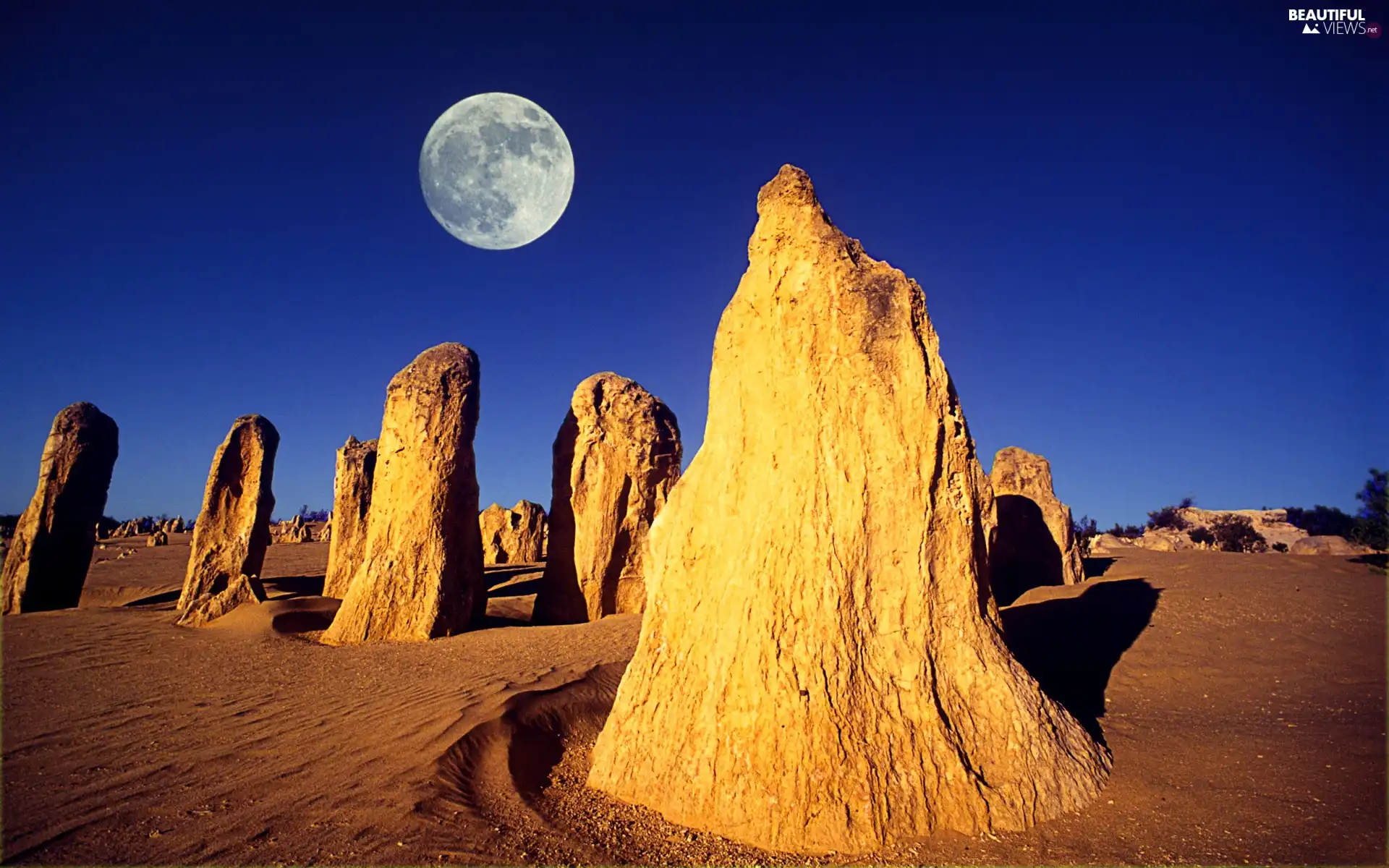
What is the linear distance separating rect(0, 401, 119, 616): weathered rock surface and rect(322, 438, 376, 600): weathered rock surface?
448cm

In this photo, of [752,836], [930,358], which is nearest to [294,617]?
[752,836]

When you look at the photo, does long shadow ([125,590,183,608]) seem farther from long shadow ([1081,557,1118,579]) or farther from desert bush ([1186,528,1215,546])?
desert bush ([1186,528,1215,546])

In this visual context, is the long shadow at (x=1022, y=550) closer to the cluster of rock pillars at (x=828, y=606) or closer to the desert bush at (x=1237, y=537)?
the cluster of rock pillars at (x=828, y=606)

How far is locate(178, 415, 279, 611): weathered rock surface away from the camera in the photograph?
12.3m

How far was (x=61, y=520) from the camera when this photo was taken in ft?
43.4

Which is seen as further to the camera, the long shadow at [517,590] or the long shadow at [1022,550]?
the long shadow at [517,590]

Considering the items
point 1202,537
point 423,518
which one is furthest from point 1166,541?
point 423,518

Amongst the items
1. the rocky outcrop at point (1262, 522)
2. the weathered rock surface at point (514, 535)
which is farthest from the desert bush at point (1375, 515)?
the weathered rock surface at point (514, 535)

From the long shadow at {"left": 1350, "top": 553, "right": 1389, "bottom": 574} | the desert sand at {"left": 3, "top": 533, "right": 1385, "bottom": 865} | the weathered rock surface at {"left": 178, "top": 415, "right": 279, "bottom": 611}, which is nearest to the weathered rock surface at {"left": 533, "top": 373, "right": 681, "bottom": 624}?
the desert sand at {"left": 3, "top": 533, "right": 1385, "bottom": 865}

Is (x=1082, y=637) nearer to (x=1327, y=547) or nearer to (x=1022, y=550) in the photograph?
(x=1022, y=550)

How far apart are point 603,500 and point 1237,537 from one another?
29009 millimetres

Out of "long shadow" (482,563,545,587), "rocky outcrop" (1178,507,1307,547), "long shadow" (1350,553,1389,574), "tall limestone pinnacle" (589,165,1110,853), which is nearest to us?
"tall limestone pinnacle" (589,165,1110,853)

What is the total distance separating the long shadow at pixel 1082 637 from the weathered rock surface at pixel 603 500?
6.54 meters

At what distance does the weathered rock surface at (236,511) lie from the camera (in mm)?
12328
